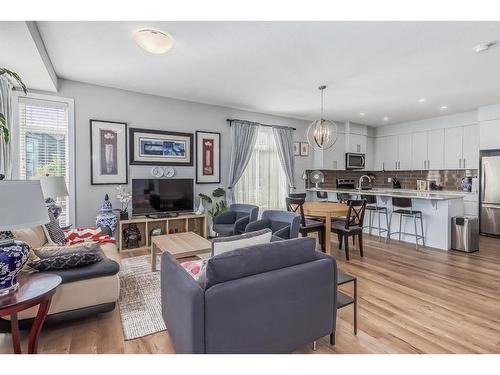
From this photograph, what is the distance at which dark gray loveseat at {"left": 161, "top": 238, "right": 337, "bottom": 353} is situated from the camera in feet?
4.84

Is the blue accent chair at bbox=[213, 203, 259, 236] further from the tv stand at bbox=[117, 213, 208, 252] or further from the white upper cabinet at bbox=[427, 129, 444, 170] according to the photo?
the white upper cabinet at bbox=[427, 129, 444, 170]

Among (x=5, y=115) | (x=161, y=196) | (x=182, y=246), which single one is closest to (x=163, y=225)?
(x=161, y=196)

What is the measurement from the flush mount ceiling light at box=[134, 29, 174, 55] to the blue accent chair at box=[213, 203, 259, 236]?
8.54 ft

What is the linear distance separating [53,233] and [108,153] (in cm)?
168

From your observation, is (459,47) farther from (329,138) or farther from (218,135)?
(218,135)

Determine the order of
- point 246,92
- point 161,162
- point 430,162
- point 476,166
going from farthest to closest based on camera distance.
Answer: point 430,162, point 476,166, point 161,162, point 246,92

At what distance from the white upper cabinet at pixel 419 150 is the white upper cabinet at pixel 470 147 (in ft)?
2.65

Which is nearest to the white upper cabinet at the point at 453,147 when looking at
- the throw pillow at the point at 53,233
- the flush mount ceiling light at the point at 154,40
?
the flush mount ceiling light at the point at 154,40

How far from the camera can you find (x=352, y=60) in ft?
10.7

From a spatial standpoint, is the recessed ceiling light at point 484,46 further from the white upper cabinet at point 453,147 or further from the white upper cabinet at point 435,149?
the white upper cabinet at point 435,149

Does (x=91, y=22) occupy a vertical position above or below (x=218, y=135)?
above
